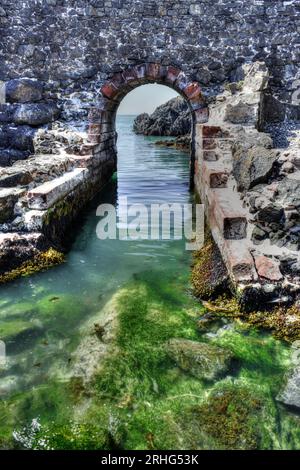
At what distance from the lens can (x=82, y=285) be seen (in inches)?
212

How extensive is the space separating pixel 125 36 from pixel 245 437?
961cm

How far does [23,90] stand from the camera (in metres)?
10.2

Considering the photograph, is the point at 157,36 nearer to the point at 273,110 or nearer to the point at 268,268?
the point at 273,110

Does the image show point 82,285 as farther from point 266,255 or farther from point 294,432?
point 294,432

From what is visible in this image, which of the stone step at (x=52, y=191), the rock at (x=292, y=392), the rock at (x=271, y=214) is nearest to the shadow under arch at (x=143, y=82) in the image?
the stone step at (x=52, y=191)

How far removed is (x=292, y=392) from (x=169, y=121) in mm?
32326

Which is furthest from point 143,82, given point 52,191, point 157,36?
point 52,191

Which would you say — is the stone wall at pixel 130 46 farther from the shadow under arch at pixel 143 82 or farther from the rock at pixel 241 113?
the rock at pixel 241 113

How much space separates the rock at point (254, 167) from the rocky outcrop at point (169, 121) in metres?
25.2

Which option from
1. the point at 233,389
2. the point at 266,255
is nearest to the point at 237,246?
the point at 266,255

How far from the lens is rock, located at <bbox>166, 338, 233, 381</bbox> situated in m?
3.62

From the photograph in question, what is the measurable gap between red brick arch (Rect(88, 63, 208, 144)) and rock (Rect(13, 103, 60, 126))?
1041 millimetres

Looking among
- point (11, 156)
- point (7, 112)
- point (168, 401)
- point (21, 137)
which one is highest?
point (7, 112)

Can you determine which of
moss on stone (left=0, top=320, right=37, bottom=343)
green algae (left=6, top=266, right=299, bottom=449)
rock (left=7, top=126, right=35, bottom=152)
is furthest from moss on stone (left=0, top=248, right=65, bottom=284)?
rock (left=7, top=126, right=35, bottom=152)
